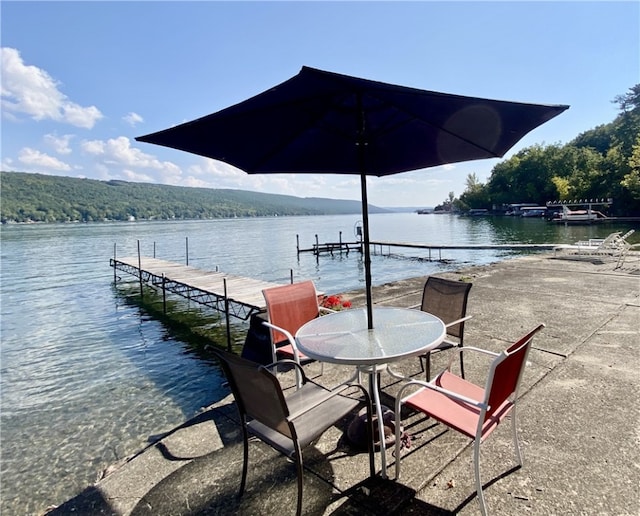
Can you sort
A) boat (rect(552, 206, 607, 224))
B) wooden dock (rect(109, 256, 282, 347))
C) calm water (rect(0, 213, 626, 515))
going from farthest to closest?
boat (rect(552, 206, 607, 224)) → wooden dock (rect(109, 256, 282, 347)) → calm water (rect(0, 213, 626, 515))

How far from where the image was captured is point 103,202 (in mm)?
102312

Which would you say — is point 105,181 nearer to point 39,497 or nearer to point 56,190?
point 56,190

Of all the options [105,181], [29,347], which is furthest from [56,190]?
[29,347]

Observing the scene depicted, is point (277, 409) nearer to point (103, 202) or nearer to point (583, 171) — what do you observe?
point (583, 171)

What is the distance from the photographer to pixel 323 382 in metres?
3.22

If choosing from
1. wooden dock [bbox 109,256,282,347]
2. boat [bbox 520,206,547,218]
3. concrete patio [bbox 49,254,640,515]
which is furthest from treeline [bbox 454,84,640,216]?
concrete patio [bbox 49,254,640,515]

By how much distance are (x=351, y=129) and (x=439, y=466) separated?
2428mm

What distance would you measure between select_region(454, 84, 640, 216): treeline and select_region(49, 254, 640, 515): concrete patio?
1863 inches

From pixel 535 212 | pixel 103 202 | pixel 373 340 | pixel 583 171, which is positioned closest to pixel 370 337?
pixel 373 340

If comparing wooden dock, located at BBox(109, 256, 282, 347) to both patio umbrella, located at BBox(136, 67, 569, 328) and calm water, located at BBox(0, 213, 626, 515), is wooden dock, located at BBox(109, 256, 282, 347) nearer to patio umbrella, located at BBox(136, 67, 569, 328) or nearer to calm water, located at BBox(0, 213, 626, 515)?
calm water, located at BBox(0, 213, 626, 515)

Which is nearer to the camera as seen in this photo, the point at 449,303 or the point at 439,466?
the point at 439,466

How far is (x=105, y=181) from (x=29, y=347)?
14543 centimetres

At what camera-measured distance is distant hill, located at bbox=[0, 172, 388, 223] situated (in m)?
89.6

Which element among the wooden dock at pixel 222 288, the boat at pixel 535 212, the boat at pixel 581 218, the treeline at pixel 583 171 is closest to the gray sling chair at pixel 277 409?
the wooden dock at pixel 222 288
